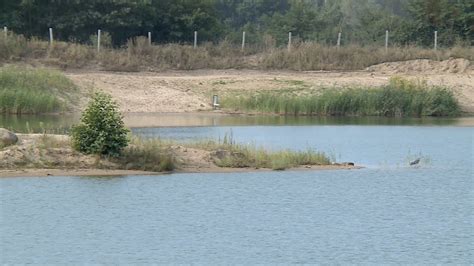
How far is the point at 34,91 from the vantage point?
4409 cm

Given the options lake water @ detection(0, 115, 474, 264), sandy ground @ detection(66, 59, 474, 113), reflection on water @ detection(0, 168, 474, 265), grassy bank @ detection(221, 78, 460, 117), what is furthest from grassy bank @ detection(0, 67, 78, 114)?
reflection on water @ detection(0, 168, 474, 265)

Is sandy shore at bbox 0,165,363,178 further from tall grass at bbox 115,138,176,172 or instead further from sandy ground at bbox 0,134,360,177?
tall grass at bbox 115,138,176,172

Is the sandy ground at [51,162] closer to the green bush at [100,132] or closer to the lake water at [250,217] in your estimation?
the green bush at [100,132]

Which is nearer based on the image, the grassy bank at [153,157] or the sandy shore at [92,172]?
the sandy shore at [92,172]

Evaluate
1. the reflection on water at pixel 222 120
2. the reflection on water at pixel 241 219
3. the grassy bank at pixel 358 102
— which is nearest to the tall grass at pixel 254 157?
the reflection on water at pixel 241 219

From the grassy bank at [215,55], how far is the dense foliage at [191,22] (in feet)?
8.38

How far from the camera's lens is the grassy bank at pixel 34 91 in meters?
42.5

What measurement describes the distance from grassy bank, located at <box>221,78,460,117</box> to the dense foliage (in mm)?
11363

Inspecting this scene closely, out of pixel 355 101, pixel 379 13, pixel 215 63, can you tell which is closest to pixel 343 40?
pixel 379 13

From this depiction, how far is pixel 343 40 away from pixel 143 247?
47.9 m

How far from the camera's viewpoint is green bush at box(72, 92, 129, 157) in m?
26.8

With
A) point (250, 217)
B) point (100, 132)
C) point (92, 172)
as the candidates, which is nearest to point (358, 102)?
point (100, 132)

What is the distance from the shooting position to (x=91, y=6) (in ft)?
188

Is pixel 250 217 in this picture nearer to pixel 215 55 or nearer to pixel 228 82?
pixel 228 82
